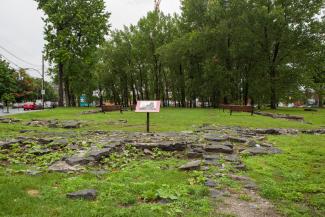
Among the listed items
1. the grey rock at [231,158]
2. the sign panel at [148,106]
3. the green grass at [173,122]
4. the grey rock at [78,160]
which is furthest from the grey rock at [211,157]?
the green grass at [173,122]

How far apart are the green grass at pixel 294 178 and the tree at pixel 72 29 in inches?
1313

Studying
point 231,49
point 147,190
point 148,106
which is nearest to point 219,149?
point 147,190

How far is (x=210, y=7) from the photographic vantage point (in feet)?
141

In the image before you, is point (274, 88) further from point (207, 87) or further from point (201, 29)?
point (201, 29)

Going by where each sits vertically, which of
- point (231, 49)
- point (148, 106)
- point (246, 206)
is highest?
point (231, 49)

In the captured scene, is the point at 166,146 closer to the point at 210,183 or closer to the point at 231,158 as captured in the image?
the point at 231,158

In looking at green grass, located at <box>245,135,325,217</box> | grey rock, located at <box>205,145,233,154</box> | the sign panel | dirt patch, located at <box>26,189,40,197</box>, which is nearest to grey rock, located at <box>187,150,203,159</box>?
grey rock, located at <box>205,145,233,154</box>

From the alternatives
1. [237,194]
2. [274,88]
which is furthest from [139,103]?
[274,88]

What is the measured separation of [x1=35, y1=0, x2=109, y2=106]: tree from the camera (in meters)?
39.3

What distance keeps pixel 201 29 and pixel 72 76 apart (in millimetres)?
18298

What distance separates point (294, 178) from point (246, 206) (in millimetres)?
2098

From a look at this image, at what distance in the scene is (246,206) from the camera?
514 cm

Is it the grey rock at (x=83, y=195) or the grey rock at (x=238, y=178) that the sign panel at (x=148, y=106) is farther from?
the grey rock at (x=83, y=195)

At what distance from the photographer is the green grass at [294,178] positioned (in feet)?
17.2
